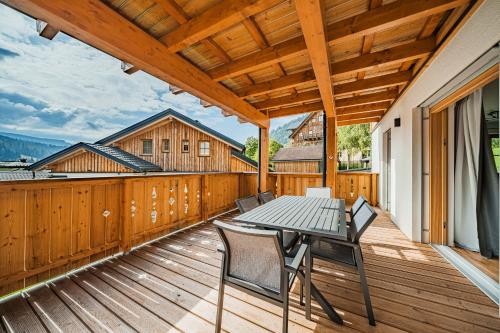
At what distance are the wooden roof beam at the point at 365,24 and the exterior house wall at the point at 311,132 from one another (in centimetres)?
1976

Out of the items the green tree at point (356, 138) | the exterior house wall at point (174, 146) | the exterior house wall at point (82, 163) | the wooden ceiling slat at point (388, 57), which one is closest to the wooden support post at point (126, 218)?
the wooden ceiling slat at point (388, 57)

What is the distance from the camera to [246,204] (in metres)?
2.26

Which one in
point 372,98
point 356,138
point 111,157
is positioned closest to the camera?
point 372,98

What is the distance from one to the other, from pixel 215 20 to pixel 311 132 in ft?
71.0

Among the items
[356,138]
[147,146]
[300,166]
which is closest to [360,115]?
[147,146]

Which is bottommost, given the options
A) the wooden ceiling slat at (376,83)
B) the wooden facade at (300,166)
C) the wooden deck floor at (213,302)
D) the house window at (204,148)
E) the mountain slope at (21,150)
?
the wooden deck floor at (213,302)

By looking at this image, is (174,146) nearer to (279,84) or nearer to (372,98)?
(279,84)

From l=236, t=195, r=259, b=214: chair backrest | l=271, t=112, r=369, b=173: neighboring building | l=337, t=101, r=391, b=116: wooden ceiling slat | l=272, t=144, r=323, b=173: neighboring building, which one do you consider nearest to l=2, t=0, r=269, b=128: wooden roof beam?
l=236, t=195, r=259, b=214: chair backrest

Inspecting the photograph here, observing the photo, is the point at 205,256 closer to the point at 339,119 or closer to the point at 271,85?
the point at 271,85

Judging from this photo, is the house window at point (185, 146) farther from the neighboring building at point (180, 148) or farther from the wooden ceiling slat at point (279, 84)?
the wooden ceiling slat at point (279, 84)

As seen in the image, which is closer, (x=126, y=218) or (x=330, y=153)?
(x=126, y=218)

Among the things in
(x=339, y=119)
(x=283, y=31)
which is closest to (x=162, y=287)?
(x=283, y=31)

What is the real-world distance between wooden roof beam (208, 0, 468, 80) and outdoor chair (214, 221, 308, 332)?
205 cm

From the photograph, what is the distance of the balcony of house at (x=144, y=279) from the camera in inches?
57.4
